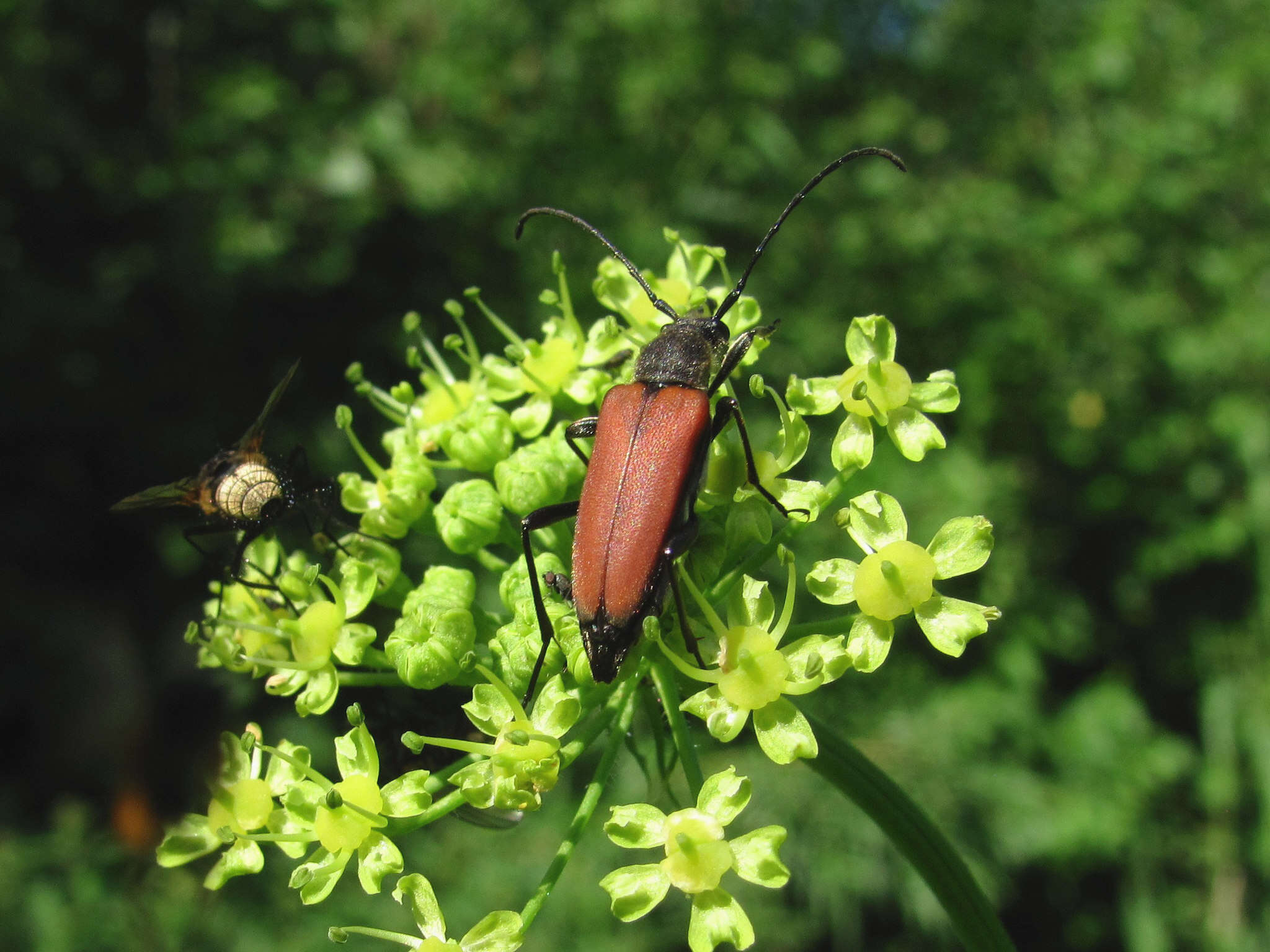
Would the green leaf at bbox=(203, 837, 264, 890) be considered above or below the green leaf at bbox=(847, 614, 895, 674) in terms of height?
below

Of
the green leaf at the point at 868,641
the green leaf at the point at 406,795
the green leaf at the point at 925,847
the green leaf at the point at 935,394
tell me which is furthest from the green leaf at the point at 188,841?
the green leaf at the point at 935,394

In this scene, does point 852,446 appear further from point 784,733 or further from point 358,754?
point 358,754

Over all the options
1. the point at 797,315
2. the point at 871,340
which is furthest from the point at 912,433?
the point at 797,315

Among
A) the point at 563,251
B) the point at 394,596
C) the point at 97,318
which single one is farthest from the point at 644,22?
the point at 394,596

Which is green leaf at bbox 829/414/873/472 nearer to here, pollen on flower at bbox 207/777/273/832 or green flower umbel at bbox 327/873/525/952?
green flower umbel at bbox 327/873/525/952

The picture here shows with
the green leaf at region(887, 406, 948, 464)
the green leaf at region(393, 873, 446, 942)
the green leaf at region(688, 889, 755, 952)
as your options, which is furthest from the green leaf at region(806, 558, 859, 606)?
the green leaf at region(393, 873, 446, 942)

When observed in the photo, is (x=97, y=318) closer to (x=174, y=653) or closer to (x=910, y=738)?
(x=174, y=653)
